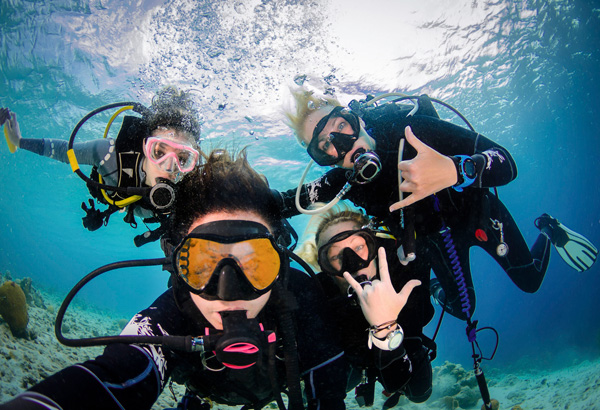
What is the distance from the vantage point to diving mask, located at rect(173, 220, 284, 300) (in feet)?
7.27

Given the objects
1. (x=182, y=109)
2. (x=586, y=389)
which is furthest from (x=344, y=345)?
(x=586, y=389)

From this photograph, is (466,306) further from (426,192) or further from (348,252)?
(426,192)

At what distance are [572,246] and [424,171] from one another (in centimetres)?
581

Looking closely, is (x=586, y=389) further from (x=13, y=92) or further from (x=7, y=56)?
(x=13, y=92)

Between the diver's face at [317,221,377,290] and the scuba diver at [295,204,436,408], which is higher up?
the diver's face at [317,221,377,290]

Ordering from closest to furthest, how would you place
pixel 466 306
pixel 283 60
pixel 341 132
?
pixel 341 132, pixel 466 306, pixel 283 60

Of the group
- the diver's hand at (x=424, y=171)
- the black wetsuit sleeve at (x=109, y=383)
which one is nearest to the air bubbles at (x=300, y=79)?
the diver's hand at (x=424, y=171)

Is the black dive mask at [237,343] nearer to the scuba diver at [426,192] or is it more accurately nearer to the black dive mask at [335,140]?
the scuba diver at [426,192]

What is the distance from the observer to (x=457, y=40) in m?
12.3

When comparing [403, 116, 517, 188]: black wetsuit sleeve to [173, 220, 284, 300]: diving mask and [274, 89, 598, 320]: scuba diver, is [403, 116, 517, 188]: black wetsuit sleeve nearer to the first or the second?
[274, 89, 598, 320]: scuba diver

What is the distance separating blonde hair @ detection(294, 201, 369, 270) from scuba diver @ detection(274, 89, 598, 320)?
29cm

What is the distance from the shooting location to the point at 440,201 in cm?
446

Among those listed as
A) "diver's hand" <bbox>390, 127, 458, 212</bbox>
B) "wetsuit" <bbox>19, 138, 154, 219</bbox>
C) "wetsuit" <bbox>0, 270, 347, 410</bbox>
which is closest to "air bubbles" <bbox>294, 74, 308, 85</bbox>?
"wetsuit" <bbox>19, 138, 154, 219</bbox>

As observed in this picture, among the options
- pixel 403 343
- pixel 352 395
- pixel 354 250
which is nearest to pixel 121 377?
pixel 354 250
